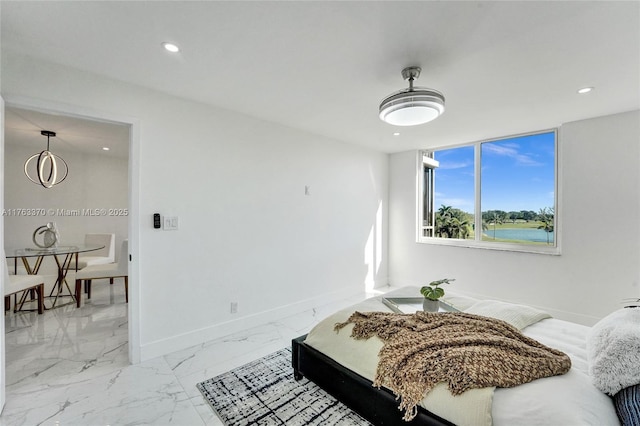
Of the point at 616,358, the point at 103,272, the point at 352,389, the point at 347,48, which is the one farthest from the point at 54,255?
the point at 616,358

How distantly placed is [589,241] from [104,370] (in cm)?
505

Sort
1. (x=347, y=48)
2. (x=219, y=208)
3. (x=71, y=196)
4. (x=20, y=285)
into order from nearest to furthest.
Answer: (x=347, y=48) < (x=219, y=208) < (x=20, y=285) < (x=71, y=196)

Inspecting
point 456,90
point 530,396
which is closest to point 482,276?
point 456,90

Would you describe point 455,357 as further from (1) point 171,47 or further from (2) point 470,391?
(1) point 171,47

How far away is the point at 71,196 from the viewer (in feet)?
16.1

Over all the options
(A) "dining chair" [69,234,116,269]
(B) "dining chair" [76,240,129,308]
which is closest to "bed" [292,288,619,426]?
(B) "dining chair" [76,240,129,308]

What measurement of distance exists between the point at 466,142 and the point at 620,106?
64.9 inches

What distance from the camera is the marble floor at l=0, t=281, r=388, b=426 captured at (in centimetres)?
180

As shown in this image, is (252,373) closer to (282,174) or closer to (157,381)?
(157,381)

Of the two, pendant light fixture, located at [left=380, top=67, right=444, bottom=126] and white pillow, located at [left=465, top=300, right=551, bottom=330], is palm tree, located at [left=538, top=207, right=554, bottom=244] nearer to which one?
white pillow, located at [left=465, top=300, right=551, bottom=330]

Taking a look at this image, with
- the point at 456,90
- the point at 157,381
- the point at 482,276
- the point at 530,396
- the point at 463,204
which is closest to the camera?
the point at 530,396

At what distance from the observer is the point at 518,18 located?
5.03 ft

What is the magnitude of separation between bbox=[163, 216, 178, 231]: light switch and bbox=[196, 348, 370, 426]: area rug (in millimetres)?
1359

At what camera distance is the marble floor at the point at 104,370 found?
1798mm
